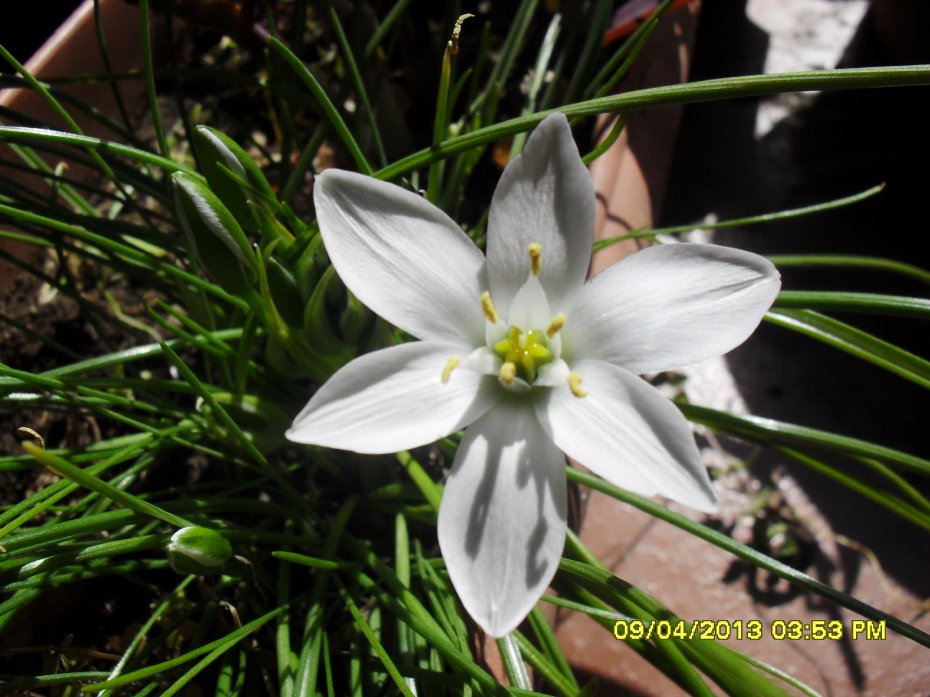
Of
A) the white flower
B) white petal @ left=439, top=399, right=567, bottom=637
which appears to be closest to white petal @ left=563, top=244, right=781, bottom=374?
the white flower

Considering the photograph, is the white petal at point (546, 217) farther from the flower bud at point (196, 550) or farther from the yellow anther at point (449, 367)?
the flower bud at point (196, 550)

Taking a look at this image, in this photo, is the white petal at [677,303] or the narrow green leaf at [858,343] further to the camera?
the narrow green leaf at [858,343]

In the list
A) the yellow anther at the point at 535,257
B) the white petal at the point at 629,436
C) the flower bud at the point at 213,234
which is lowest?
the white petal at the point at 629,436

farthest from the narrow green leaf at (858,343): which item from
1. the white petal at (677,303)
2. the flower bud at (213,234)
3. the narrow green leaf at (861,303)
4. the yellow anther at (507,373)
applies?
the flower bud at (213,234)

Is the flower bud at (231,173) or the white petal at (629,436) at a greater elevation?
the flower bud at (231,173)

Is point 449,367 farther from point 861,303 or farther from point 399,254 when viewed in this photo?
point 861,303

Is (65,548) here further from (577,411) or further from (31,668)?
(577,411)

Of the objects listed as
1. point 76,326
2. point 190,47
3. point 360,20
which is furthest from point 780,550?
point 190,47

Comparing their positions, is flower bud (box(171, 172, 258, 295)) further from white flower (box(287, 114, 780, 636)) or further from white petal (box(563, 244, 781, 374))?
white petal (box(563, 244, 781, 374))
